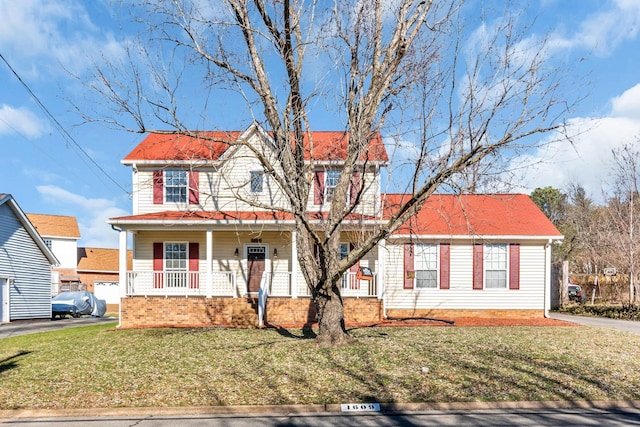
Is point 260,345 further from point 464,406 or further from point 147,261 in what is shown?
point 147,261

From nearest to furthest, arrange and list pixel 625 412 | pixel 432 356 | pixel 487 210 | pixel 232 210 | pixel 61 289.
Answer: pixel 625 412
pixel 432 356
pixel 232 210
pixel 487 210
pixel 61 289

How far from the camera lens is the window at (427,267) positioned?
17578 millimetres

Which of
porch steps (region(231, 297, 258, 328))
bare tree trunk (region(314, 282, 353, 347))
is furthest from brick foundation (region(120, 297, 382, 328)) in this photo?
bare tree trunk (region(314, 282, 353, 347))

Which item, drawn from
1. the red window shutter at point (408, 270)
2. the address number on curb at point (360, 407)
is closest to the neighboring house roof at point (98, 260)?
the red window shutter at point (408, 270)

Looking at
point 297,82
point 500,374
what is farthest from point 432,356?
point 297,82

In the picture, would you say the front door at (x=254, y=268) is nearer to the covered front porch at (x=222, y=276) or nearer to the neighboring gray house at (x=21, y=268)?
the covered front porch at (x=222, y=276)

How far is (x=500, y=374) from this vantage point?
27.8 feet

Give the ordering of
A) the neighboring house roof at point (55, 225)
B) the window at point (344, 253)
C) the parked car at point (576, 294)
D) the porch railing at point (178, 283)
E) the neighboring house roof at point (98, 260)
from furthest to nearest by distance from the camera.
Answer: the neighboring house roof at point (98, 260) < the neighboring house roof at point (55, 225) < the parked car at point (576, 294) < the window at point (344, 253) < the porch railing at point (178, 283)

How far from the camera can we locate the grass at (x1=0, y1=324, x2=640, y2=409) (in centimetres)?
745

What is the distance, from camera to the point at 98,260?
41219 mm

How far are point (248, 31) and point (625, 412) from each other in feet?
31.8

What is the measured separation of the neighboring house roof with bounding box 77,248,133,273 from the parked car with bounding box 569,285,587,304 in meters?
32.1

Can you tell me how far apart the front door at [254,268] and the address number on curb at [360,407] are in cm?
1125

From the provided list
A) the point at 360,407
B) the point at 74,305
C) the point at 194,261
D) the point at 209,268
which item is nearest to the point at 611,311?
the point at 209,268
